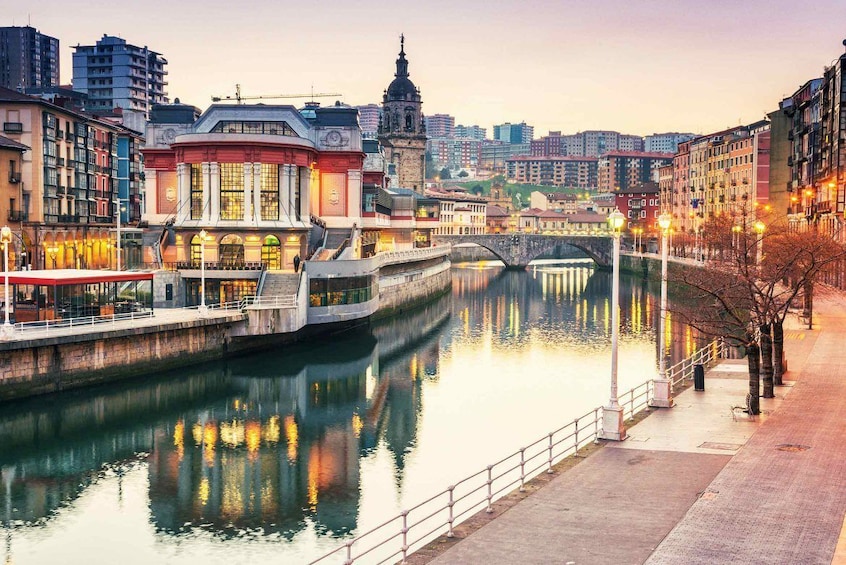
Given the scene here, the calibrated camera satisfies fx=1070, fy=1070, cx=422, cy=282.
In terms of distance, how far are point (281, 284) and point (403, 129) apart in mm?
119460

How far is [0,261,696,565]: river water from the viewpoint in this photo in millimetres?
33312

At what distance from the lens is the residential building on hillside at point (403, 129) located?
18862 cm

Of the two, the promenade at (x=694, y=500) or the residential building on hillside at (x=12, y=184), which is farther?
the residential building on hillside at (x=12, y=184)

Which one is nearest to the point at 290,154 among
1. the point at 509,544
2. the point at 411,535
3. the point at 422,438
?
the point at 422,438

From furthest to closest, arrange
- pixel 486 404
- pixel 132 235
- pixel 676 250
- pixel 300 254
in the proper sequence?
1. pixel 676 250
2. pixel 132 235
3. pixel 300 254
4. pixel 486 404

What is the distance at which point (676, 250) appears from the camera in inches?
6703

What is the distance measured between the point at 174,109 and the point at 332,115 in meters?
14.7

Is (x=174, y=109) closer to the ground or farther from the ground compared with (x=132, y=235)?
farther from the ground

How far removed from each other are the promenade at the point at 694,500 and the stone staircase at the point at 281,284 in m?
39.1

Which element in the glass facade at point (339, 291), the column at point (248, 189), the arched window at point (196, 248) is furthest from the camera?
the column at point (248, 189)

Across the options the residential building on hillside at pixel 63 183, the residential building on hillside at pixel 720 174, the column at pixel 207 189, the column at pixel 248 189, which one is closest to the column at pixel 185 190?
the column at pixel 207 189

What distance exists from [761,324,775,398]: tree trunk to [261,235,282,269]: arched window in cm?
5226

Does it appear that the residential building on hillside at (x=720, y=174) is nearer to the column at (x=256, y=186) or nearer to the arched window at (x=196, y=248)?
the column at (x=256, y=186)

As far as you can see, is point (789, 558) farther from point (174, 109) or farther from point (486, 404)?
point (174, 109)
